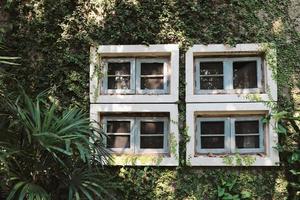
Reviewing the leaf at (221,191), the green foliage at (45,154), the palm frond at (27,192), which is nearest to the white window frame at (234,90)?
the leaf at (221,191)

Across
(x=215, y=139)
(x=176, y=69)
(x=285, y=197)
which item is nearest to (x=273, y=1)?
(x=176, y=69)

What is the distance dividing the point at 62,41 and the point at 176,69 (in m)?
1.22

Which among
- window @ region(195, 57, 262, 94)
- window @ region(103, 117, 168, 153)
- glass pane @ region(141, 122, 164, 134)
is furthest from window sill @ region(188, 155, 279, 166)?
window @ region(195, 57, 262, 94)

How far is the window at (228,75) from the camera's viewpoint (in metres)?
4.85

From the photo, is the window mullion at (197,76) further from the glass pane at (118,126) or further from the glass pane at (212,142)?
the glass pane at (118,126)

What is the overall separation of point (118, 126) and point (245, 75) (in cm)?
139

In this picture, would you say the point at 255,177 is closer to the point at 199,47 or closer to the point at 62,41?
the point at 199,47

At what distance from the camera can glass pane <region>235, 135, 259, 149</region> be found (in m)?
4.77

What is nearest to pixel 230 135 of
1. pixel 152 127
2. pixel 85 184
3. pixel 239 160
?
pixel 239 160

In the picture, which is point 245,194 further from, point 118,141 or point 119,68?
point 119,68

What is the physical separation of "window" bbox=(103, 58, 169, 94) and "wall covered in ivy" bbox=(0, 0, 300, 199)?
20 cm

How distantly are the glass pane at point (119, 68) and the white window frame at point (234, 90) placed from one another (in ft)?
2.05

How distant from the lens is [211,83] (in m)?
4.90

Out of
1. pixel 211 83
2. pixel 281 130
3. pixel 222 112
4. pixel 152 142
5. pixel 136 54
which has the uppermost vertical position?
pixel 136 54
